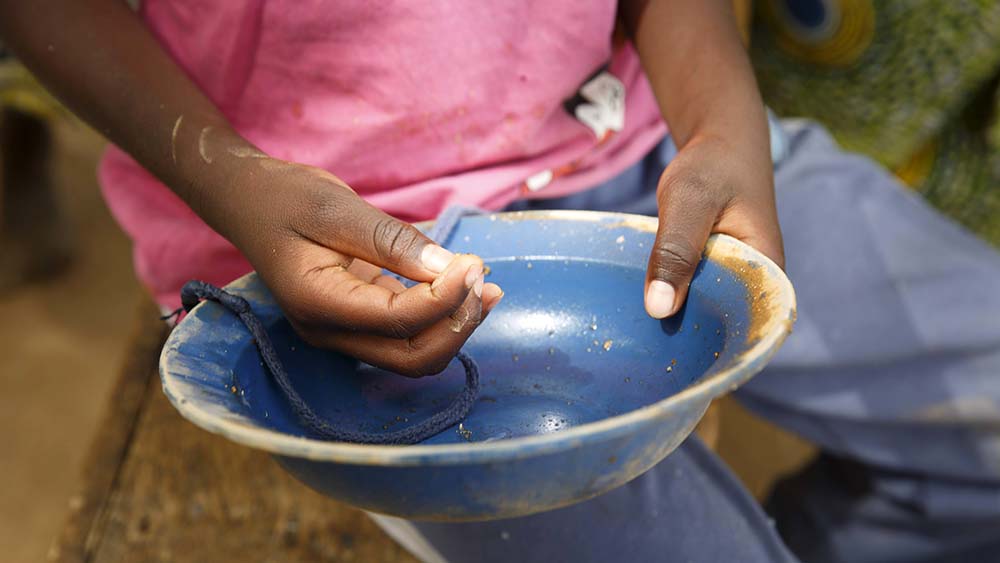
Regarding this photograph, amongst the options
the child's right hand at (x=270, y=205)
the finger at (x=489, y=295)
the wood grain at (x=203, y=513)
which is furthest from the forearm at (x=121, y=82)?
the wood grain at (x=203, y=513)

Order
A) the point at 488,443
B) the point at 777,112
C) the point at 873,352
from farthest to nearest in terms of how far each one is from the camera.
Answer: the point at 777,112
the point at 873,352
the point at 488,443

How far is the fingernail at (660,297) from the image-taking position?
63 cm

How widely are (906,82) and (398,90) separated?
3.11 ft

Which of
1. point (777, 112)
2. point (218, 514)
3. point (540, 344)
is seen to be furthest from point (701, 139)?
point (777, 112)

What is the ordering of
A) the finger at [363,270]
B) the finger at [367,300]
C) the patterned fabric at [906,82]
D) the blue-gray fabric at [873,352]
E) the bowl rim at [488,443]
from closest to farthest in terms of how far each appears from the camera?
the bowl rim at [488,443], the finger at [367,300], the finger at [363,270], the blue-gray fabric at [873,352], the patterned fabric at [906,82]

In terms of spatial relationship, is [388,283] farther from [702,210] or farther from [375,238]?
[702,210]

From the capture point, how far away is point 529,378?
2.31 feet

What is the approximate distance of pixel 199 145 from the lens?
72 centimetres

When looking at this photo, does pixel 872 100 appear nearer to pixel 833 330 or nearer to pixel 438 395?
pixel 833 330

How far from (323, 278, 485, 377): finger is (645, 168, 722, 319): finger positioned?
4.4 inches

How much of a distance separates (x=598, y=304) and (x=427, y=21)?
0.26 m

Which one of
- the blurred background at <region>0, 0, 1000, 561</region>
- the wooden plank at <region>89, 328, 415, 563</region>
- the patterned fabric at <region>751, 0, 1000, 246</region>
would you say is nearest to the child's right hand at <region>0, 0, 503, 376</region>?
the wooden plank at <region>89, 328, 415, 563</region>

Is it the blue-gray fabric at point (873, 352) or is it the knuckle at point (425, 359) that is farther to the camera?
the blue-gray fabric at point (873, 352)

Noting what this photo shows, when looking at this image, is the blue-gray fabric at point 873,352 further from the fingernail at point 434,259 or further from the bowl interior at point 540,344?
the fingernail at point 434,259
